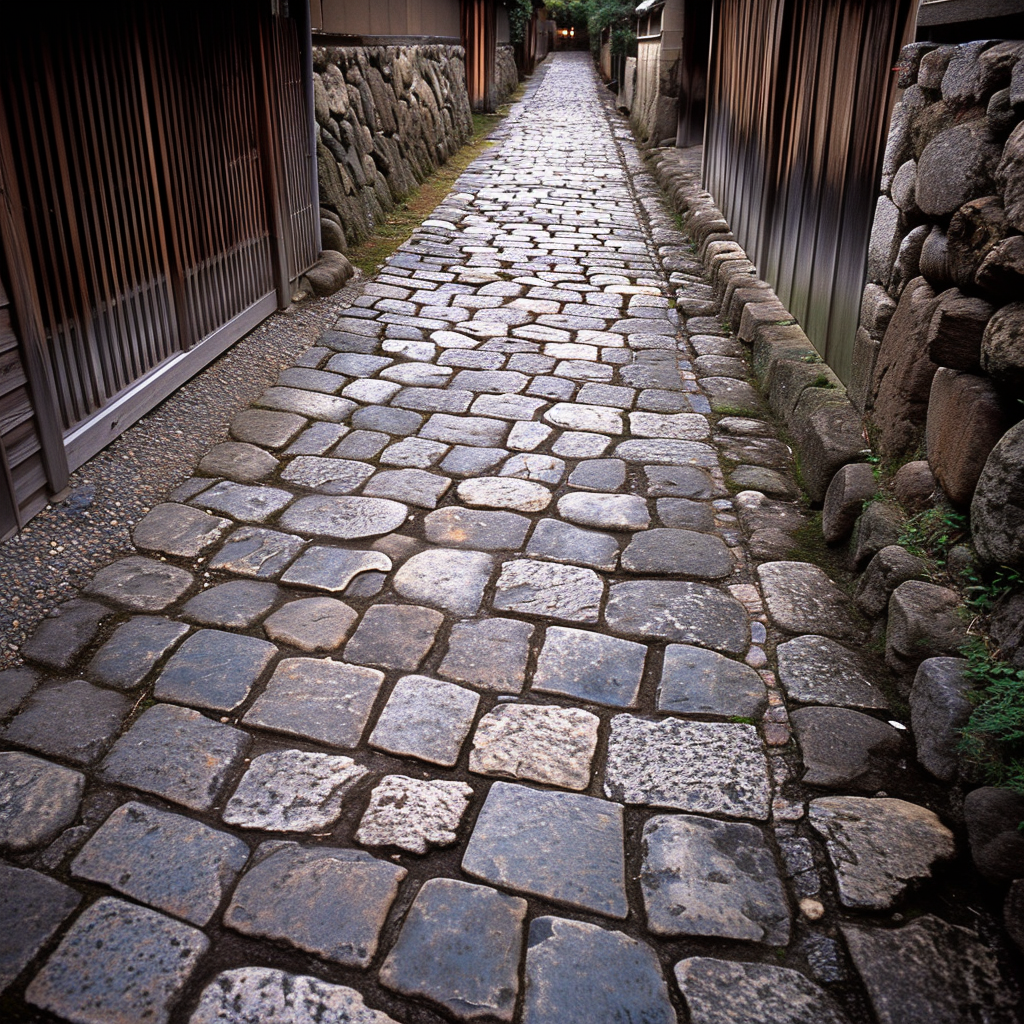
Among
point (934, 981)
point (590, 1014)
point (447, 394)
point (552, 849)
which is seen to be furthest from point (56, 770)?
point (447, 394)

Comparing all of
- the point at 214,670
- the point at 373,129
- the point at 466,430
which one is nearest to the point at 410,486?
the point at 466,430

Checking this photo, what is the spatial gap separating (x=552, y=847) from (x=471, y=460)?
8.13ft

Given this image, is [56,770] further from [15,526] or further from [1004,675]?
[1004,675]

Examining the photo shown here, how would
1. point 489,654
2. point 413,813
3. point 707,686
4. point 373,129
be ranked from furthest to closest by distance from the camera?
point 373,129
point 489,654
point 707,686
point 413,813

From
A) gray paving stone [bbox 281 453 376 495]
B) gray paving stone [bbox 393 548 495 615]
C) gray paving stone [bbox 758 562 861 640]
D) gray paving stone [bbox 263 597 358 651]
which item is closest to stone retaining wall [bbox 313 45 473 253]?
gray paving stone [bbox 281 453 376 495]

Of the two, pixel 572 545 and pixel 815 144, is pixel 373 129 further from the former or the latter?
pixel 572 545

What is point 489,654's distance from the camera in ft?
9.92

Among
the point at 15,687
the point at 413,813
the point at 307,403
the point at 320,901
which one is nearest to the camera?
the point at 320,901

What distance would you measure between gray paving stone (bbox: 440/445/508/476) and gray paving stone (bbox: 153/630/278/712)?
1.59m

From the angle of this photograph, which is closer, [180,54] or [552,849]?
[552,849]

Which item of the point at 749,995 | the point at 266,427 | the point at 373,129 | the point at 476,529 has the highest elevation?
the point at 373,129

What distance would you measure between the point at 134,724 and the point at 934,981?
225cm

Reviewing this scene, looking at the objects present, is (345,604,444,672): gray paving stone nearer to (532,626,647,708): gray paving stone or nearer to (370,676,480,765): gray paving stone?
(370,676,480,765): gray paving stone

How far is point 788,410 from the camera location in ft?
15.7
